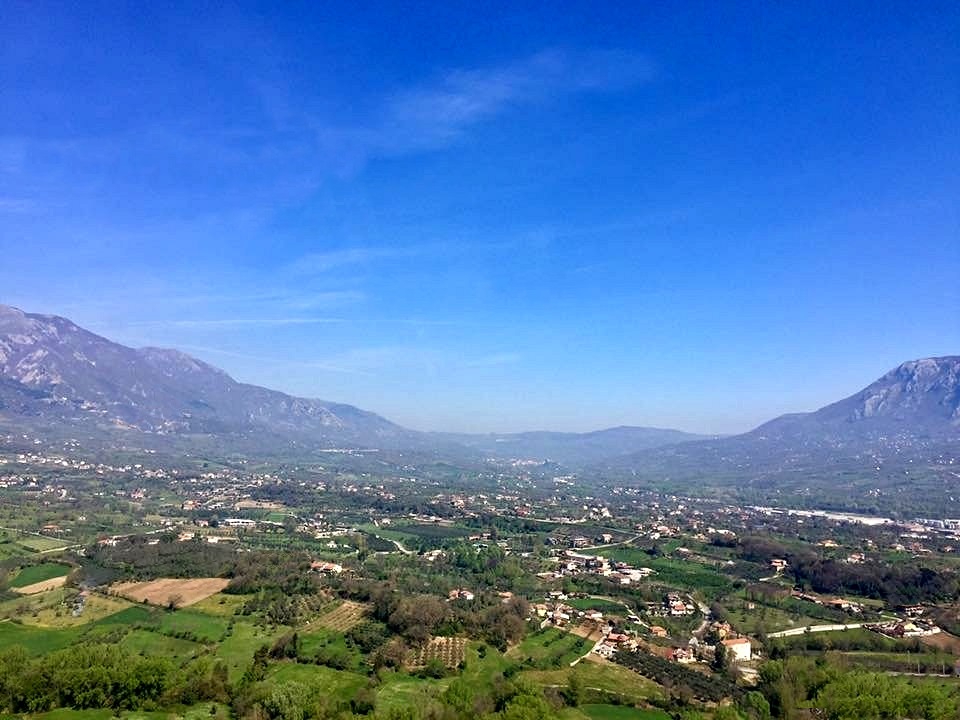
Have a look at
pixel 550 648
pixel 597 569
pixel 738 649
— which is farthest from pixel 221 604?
pixel 597 569

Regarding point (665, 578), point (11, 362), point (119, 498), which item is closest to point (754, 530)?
point (665, 578)

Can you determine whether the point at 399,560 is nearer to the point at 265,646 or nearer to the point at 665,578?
the point at 665,578

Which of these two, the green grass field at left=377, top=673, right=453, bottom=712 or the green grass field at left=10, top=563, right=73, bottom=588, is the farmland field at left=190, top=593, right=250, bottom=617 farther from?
the green grass field at left=377, top=673, right=453, bottom=712

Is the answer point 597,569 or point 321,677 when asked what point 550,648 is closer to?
point 321,677

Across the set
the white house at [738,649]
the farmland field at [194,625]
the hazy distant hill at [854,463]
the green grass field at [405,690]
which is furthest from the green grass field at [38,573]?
the hazy distant hill at [854,463]

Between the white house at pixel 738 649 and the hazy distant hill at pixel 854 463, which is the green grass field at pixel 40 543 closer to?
the white house at pixel 738 649

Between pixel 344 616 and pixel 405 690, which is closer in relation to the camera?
pixel 405 690
